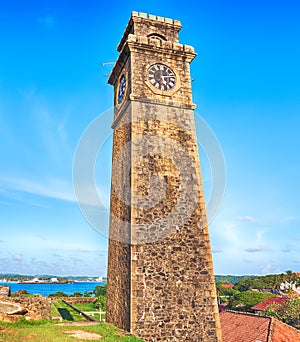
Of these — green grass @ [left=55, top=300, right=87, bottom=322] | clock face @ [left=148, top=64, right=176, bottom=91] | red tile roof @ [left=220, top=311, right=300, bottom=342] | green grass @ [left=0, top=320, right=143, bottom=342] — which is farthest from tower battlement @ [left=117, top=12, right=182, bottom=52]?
green grass @ [left=55, top=300, right=87, bottom=322]

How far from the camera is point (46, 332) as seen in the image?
941cm

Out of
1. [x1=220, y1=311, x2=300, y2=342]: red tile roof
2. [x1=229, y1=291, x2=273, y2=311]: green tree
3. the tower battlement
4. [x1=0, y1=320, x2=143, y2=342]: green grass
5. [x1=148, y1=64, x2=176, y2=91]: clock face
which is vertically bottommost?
[x1=229, y1=291, x2=273, y2=311]: green tree

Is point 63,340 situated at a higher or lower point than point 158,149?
lower

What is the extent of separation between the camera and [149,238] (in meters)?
13.2

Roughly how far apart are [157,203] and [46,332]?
21.0 ft

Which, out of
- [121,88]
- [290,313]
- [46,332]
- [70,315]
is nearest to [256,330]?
[290,313]

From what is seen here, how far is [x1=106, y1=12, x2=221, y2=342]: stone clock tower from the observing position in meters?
12.6

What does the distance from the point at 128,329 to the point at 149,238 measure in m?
3.40

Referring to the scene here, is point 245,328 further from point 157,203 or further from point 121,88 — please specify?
point 121,88

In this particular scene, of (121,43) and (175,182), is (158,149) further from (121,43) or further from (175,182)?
(121,43)

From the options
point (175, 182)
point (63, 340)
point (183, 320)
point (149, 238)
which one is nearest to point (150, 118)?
point (175, 182)

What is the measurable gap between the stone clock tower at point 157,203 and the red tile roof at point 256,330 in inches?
344

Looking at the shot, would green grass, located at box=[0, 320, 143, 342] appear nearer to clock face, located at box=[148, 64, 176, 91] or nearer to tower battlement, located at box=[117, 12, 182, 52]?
clock face, located at box=[148, 64, 176, 91]

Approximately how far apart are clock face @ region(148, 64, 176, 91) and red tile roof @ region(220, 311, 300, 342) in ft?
50.1
